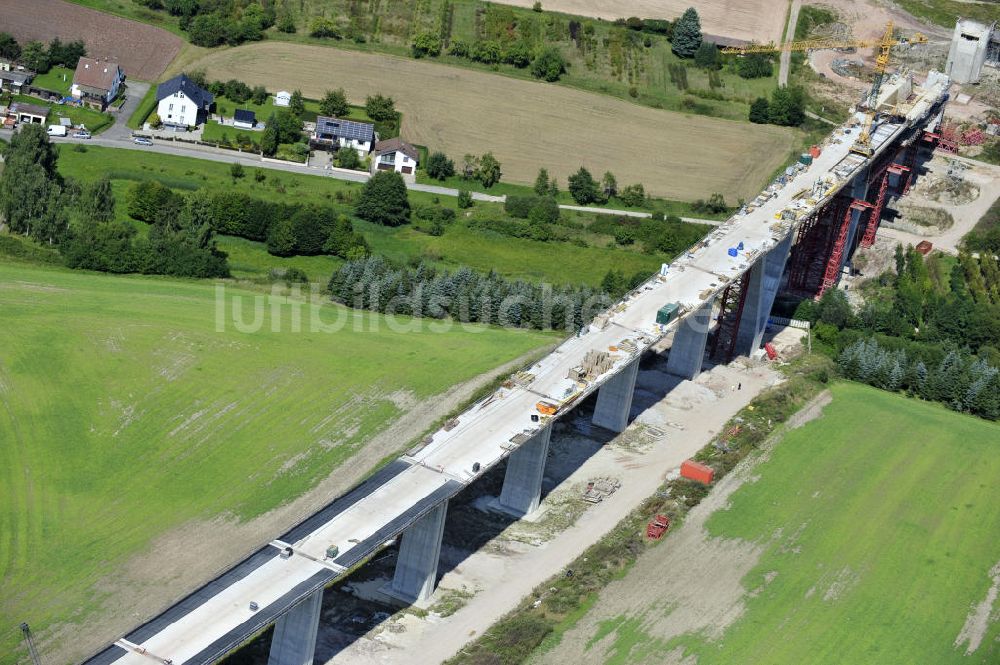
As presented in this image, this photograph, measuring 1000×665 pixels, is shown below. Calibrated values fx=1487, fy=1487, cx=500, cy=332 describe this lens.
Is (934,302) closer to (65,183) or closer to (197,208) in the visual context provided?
(197,208)

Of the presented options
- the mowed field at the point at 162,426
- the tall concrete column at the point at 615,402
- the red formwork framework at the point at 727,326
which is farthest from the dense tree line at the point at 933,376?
the mowed field at the point at 162,426

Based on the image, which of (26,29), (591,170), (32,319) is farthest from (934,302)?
(26,29)

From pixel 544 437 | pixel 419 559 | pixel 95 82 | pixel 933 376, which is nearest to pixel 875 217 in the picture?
pixel 933 376

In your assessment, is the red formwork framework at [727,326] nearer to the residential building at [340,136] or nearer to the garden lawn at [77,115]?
the residential building at [340,136]

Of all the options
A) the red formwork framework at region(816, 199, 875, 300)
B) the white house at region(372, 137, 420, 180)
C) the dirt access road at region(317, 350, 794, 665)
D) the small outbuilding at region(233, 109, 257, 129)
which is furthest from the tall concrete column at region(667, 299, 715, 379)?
the small outbuilding at region(233, 109, 257, 129)

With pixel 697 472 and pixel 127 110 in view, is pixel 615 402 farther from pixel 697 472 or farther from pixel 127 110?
pixel 127 110

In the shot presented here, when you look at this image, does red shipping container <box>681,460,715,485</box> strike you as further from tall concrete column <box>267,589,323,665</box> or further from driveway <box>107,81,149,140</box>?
driveway <box>107,81,149,140</box>

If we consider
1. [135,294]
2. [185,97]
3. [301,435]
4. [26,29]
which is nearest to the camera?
[301,435]
